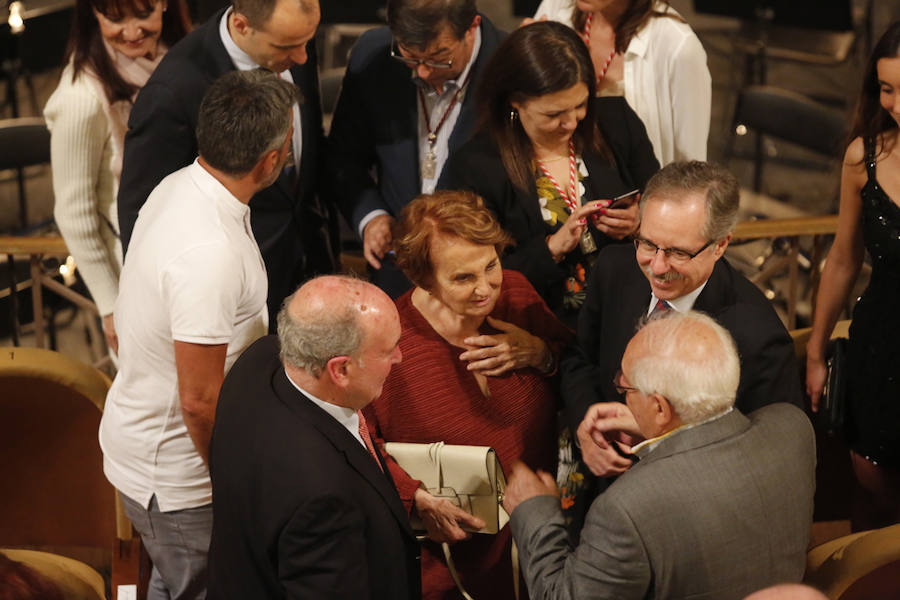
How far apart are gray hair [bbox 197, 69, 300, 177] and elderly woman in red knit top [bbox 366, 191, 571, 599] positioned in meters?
0.46

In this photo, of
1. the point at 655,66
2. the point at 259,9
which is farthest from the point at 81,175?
the point at 655,66

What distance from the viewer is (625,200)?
3.25 metres

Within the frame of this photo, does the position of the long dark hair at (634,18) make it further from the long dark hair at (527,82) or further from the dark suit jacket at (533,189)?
the long dark hair at (527,82)

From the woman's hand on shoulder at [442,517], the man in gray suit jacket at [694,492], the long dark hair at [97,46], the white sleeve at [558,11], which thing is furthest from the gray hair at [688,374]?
the long dark hair at [97,46]

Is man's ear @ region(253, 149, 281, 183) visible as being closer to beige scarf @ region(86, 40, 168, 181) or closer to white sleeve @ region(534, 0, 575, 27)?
beige scarf @ region(86, 40, 168, 181)

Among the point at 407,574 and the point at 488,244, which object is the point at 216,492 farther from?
the point at 488,244

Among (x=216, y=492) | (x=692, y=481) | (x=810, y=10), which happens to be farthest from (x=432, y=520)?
(x=810, y=10)

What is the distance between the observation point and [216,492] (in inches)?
97.6

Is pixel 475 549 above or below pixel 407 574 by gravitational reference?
below

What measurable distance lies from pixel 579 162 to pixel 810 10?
4.57 metres

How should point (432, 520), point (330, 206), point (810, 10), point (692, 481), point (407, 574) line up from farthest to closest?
point (810, 10), point (330, 206), point (432, 520), point (407, 574), point (692, 481)

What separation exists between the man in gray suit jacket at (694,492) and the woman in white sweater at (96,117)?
2044 mm

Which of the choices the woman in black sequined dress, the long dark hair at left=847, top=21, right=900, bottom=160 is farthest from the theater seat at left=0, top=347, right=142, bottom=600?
the long dark hair at left=847, top=21, right=900, bottom=160

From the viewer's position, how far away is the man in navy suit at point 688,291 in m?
2.70
